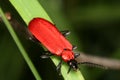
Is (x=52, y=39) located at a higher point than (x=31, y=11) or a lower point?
lower

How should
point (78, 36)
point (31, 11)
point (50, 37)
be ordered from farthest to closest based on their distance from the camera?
point (78, 36), point (50, 37), point (31, 11)

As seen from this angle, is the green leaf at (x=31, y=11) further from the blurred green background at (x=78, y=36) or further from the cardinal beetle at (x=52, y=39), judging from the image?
the blurred green background at (x=78, y=36)

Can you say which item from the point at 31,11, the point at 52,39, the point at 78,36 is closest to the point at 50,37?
the point at 52,39

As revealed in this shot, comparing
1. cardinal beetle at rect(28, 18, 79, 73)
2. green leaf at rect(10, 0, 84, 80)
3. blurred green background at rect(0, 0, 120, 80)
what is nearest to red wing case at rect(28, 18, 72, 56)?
cardinal beetle at rect(28, 18, 79, 73)

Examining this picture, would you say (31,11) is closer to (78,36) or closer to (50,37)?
(50,37)

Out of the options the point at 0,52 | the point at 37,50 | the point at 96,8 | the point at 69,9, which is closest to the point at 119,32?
the point at 96,8

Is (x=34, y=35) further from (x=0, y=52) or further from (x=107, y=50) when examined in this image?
(x=107, y=50)

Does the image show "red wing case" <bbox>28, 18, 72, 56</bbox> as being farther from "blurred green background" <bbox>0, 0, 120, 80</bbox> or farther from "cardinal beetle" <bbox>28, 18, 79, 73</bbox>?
"blurred green background" <bbox>0, 0, 120, 80</bbox>

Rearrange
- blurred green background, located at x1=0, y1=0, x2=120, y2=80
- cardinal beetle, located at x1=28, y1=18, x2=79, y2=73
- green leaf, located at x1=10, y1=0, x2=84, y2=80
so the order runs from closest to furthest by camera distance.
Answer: green leaf, located at x1=10, y1=0, x2=84, y2=80
cardinal beetle, located at x1=28, y1=18, x2=79, y2=73
blurred green background, located at x1=0, y1=0, x2=120, y2=80
